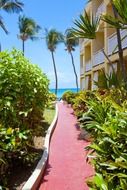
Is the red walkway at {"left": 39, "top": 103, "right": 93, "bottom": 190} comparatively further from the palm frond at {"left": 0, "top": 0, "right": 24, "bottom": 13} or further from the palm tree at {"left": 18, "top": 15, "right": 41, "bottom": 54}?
the palm tree at {"left": 18, "top": 15, "right": 41, "bottom": 54}

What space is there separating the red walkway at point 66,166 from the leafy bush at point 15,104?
2.47 ft

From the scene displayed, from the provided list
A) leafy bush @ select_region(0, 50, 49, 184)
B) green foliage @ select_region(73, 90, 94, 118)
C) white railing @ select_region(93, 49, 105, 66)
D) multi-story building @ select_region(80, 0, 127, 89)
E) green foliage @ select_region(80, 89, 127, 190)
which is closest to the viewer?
green foliage @ select_region(80, 89, 127, 190)

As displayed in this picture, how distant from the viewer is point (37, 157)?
9.38 m

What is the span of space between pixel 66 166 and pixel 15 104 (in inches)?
90.7

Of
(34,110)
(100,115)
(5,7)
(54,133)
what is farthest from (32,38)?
(100,115)

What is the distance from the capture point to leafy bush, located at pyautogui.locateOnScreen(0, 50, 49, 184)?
659cm

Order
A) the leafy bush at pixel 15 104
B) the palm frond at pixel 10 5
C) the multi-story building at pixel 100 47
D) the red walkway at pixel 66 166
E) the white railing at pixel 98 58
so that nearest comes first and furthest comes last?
the leafy bush at pixel 15 104 → the red walkway at pixel 66 166 → the multi-story building at pixel 100 47 → the white railing at pixel 98 58 → the palm frond at pixel 10 5

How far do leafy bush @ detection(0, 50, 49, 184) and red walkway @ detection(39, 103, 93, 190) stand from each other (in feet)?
2.47

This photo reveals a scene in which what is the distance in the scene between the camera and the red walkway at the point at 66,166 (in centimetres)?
769

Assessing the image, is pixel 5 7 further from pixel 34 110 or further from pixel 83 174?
pixel 83 174

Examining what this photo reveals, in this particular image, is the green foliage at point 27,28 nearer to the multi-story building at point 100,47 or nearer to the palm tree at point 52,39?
the palm tree at point 52,39

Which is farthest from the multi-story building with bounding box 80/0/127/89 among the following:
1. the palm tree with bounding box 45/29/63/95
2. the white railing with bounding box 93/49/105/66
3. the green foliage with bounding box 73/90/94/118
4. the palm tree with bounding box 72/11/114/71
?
the palm tree with bounding box 45/29/63/95

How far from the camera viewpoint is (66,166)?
928cm

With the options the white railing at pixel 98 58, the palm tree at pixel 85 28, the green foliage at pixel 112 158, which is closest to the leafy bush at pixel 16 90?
the palm tree at pixel 85 28
